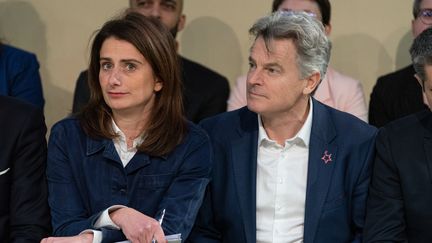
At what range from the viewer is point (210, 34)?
14.7 feet

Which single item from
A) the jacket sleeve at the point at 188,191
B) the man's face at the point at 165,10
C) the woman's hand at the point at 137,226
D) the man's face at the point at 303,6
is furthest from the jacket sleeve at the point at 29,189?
the man's face at the point at 303,6

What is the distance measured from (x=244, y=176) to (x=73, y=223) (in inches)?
21.8

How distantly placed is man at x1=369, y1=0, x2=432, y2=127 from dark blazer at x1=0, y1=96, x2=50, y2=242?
150cm

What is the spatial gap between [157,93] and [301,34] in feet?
1.70

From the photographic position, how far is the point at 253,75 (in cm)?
289

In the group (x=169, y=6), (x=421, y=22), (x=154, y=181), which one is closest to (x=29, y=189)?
(x=154, y=181)

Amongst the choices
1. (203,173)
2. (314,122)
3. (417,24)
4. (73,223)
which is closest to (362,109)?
(417,24)

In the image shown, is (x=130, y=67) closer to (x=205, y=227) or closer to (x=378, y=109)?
(x=205, y=227)

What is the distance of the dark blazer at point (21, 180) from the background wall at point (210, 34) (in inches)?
62.0

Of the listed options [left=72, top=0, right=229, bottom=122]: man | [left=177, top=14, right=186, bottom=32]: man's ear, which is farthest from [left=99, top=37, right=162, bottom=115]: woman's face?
[left=177, top=14, right=186, bottom=32]: man's ear

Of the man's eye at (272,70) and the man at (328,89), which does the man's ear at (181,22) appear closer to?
the man at (328,89)

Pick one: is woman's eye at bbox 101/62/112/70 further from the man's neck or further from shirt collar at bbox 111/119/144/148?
the man's neck

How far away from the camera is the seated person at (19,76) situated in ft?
12.2

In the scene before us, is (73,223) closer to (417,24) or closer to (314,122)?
(314,122)
